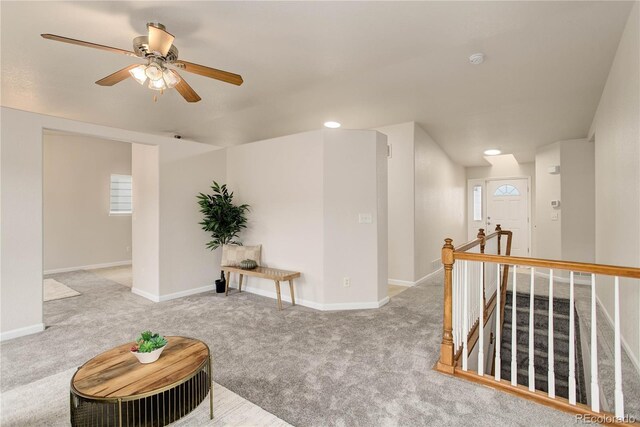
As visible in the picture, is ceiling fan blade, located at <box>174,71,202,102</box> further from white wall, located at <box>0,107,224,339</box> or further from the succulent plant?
the succulent plant

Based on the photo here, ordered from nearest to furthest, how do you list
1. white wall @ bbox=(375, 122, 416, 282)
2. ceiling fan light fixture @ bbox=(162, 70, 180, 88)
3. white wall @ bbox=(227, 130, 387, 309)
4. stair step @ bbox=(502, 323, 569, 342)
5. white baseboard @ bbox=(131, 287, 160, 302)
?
ceiling fan light fixture @ bbox=(162, 70, 180, 88), white wall @ bbox=(227, 130, 387, 309), stair step @ bbox=(502, 323, 569, 342), white baseboard @ bbox=(131, 287, 160, 302), white wall @ bbox=(375, 122, 416, 282)

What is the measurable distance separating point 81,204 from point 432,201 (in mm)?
7288

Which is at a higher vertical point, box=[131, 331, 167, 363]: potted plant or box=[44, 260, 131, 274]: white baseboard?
box=[131, 331, 167, 363]: potted plant

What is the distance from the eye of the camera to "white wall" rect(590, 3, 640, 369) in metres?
2.28

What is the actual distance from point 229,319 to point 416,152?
12.4ft

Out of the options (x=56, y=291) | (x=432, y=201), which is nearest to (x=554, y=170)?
(x=432, y=201)

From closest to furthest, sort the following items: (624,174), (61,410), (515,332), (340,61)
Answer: (61,410) → (515,332) → (624,174) → (340,61)

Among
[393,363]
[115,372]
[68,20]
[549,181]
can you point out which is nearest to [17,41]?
[68,20]

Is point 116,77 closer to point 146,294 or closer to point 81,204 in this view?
point 146,294

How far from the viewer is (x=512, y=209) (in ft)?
24.4

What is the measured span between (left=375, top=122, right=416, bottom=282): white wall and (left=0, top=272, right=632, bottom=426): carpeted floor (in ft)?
2.15

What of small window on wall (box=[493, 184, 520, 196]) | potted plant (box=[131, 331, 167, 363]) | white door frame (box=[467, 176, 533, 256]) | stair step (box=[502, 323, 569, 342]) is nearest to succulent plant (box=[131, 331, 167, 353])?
potted plant (box=[131, 331, 167, 363])

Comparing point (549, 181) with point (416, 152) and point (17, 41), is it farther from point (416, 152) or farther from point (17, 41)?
point (17, 41)

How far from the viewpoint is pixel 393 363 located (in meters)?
2.51
